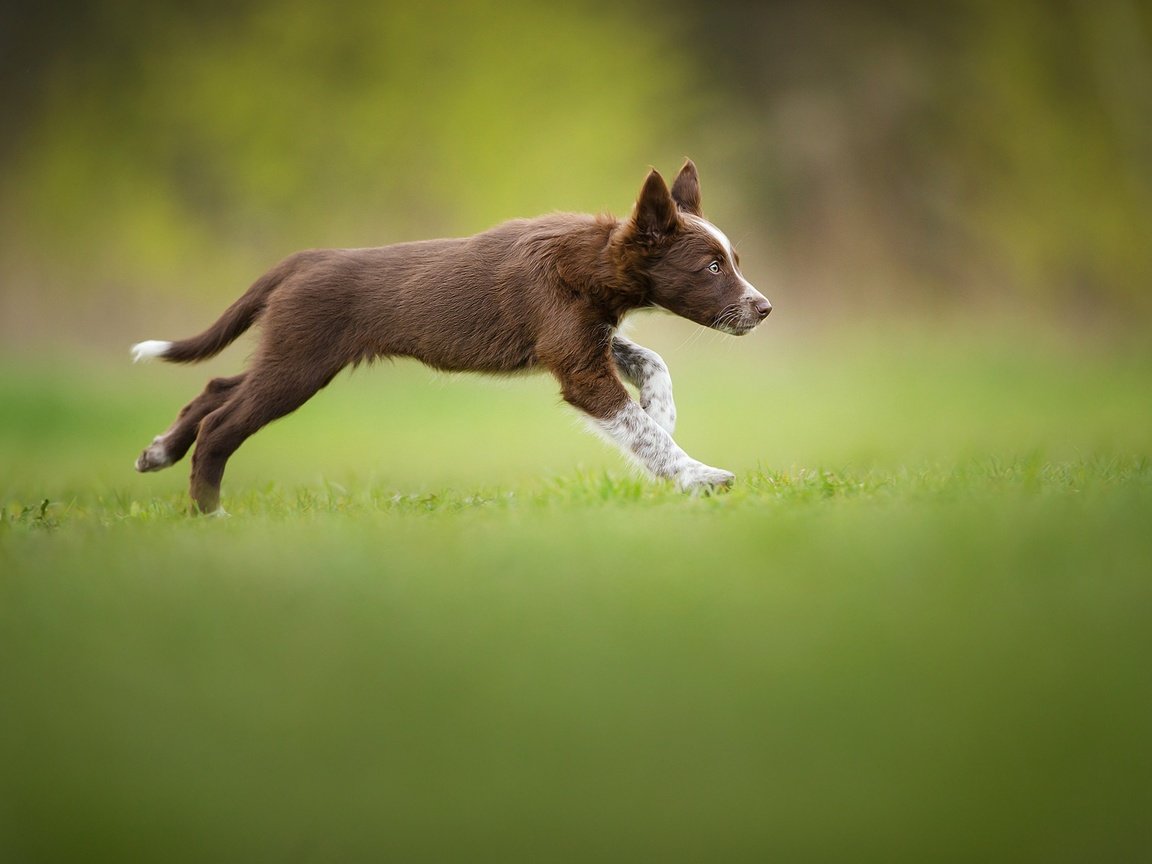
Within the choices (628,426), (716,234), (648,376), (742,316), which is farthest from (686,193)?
(628,426)

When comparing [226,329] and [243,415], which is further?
[226,329]

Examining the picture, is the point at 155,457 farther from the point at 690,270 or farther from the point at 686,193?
the point at 686,193

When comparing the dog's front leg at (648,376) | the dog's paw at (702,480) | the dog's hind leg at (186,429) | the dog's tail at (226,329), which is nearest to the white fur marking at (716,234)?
the dog's front leg at (648,376)

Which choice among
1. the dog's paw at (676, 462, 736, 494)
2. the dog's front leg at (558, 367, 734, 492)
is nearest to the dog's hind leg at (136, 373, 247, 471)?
the dog's front leg at (558, 367, 734, 492)

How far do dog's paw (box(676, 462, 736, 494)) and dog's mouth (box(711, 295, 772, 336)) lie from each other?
703mm

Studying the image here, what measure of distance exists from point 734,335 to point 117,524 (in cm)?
292

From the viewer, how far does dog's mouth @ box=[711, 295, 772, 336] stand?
580cm

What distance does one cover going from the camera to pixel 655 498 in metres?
5.33

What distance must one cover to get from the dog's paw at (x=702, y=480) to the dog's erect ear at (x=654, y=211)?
106 centimetres

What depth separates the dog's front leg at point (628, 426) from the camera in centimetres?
564

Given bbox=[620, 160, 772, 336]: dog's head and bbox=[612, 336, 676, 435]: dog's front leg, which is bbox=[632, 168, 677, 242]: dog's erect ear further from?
bbox=[612, 336, 676, 435]: dog's front leg

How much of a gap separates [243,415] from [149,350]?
32.0 inches

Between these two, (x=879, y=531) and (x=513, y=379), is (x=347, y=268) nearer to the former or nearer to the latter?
(x=513, y=379)

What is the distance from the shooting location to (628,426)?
566 centimetres
